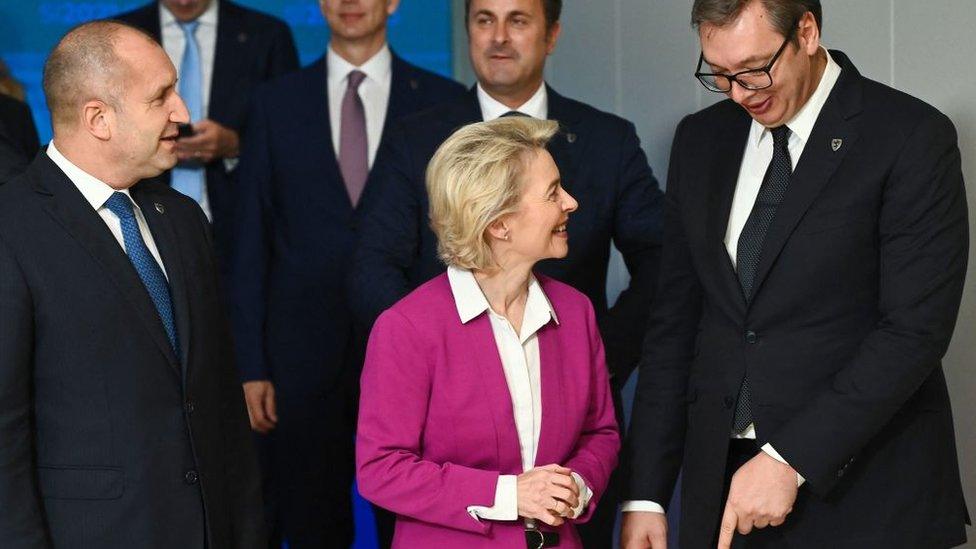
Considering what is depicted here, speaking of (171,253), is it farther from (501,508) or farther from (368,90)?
(368,90)

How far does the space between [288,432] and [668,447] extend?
1497 mm

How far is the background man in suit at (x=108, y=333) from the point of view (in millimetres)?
2492

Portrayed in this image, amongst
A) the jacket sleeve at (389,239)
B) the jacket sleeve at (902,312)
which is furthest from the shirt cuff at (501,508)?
the jacket sleeve at (389,239)

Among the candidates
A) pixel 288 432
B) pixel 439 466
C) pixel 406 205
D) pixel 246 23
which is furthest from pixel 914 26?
pixel 246 23

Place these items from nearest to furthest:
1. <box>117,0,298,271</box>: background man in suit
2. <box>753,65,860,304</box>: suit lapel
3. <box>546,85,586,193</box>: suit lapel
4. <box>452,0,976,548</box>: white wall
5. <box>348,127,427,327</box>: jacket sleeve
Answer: <box>753,65,860,304</box>: suit lapel < <box>452,0,976,548</box>: white wall < <box>348,127,427,327</box>: jacket sleeve < <box>546,85,586,193</box>: suit lapel < <box>117,0,298,271</box>: background man in suit

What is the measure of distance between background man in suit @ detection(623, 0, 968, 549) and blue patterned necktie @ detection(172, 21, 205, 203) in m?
2.40

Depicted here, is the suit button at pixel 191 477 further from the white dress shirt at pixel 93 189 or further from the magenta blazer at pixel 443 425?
the white dress shirt at pixel 93 189

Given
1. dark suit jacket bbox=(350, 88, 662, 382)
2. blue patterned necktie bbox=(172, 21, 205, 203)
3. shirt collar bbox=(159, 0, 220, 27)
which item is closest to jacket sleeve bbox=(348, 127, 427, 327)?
dark suit jacket bbox=(350, 88, 662, 382)

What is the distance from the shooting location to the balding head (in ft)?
8.77

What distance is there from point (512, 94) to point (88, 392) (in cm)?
136

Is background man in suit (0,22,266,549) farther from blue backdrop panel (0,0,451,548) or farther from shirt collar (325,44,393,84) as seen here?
blue backdrop panel (0,0,451,548)

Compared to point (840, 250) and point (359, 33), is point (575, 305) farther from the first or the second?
Answer: point (359, 33)

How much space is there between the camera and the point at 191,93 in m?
4.81

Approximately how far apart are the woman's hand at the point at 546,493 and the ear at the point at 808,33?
883 millimetres
